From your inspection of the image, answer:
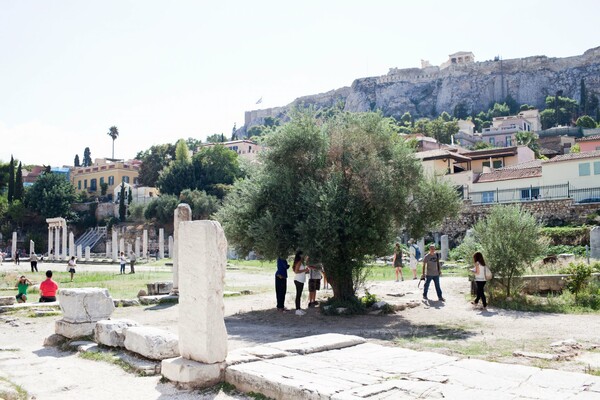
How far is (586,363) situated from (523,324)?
4658 mm

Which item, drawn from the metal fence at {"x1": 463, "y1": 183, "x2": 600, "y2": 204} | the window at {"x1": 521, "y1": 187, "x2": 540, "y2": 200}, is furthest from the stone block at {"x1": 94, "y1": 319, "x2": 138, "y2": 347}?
the window at {"x1": 521, "y1": 187, "x2": 540, "y2": 200}

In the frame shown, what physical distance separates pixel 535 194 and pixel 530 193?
1.14ft

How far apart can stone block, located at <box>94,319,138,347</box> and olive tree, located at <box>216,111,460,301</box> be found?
5242 millimetres

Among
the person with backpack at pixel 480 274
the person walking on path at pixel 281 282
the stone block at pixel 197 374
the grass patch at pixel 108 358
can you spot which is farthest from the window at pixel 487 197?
the stone block at pixel 197 374

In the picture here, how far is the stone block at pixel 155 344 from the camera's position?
8922 millimetres

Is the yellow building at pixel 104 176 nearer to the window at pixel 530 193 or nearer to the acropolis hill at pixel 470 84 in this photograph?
the acropolis hill at pixel 470 84

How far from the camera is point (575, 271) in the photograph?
640 inches

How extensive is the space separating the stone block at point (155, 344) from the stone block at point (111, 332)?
0.81 meters

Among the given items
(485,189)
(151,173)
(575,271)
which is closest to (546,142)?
(485,189)

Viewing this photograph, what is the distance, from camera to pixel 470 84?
518 feet

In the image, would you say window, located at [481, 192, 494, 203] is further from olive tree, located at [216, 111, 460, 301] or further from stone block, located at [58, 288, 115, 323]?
stone block, located at [58, 288, 115, 323]

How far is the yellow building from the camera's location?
3701 inches

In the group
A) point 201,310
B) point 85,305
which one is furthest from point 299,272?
point 201,310

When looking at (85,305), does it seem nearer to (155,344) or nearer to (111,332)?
(111,332)
